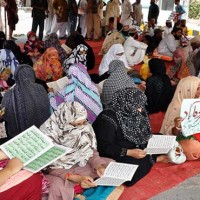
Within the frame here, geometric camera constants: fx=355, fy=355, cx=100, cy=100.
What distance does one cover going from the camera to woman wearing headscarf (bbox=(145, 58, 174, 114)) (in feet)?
13.9

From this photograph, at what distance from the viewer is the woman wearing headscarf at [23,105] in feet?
10.6

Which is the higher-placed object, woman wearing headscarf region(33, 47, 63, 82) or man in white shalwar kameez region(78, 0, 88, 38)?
man in white shalwar kameez region(78, 0, 88, 38)

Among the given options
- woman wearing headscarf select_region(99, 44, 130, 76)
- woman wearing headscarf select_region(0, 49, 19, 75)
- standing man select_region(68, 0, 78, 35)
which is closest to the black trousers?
standing man select_region(68, 0, 78, 35)

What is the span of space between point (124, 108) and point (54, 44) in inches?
131

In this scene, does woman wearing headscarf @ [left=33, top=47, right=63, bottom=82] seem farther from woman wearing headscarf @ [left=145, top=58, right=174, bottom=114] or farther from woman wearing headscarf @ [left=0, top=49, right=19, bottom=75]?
woman wearing headscarf @ [left=145, top=58, right=174, bottom=114]

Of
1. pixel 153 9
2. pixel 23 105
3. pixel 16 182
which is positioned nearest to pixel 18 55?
pixel 23 105

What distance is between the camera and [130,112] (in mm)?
2947

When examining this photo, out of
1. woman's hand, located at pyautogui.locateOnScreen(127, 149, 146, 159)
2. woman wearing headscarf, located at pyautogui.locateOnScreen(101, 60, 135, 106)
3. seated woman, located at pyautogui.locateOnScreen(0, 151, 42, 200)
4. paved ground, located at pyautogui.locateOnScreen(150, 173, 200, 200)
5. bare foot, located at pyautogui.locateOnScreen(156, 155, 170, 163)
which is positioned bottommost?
paved ground, located at pyautogui.locateOnScreen(150, 173, 200, 200)

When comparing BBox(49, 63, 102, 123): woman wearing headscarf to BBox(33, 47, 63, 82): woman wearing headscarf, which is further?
BBox(33, 47, 63, 82): woman wearing headscarf

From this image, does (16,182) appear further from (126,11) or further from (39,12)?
(126,11)

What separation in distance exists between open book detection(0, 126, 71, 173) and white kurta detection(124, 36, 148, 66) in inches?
171

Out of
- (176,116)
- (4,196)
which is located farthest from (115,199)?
(176,116)

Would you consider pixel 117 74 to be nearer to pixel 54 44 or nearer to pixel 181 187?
pixel 181 187

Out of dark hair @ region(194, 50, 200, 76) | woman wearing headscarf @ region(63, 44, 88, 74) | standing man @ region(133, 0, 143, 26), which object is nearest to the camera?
woman wearing headscarf @ region(63, 44, 88, 74)
